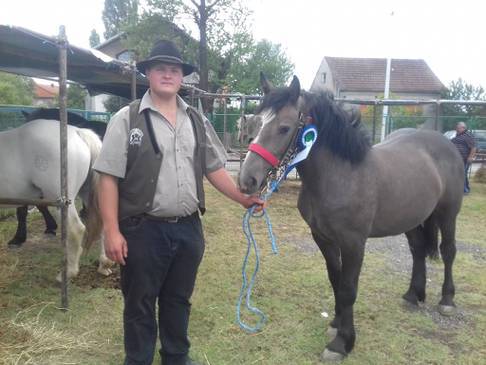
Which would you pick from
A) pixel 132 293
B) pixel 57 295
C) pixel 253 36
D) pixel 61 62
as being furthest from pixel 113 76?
pixel 253 36

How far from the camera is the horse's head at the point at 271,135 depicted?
92.8 inches

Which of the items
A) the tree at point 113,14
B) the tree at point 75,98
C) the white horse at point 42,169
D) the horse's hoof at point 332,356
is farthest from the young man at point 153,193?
the tree at point 113,14

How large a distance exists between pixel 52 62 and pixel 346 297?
4.04 meters

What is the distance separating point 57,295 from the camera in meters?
3.78

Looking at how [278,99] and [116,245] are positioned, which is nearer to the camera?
[116,245]

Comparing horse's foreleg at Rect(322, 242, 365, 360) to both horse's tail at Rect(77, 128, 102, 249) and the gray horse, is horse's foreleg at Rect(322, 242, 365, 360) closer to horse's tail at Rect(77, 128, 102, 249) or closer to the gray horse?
the gray horse

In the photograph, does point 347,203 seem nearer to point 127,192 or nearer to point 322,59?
point 127,192

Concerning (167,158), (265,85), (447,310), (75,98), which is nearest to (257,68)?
(75,98)

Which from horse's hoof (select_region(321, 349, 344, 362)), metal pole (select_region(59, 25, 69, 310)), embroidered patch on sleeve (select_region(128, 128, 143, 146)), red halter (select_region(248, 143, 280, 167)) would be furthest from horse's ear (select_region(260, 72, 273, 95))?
horse's hoof (select_region(321, 349, 344, 362))

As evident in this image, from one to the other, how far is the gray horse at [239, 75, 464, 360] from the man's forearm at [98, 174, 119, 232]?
2.37 ft

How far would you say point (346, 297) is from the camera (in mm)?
2857

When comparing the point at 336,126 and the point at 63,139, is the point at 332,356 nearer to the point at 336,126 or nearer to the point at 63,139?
the point at 336,126

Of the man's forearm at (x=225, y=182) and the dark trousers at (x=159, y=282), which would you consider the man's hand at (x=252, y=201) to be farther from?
the dark trousers at (x=159, y=282)

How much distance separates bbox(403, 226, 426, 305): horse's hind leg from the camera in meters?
3.76
